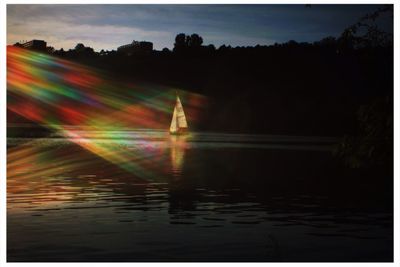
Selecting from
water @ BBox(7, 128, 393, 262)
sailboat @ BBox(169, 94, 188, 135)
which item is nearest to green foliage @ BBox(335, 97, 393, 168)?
water @ BBox(7, 128, 393, 262)

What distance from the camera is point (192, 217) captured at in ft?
74.1

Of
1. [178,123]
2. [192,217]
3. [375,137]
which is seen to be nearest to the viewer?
[375,137]

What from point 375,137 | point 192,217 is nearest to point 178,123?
point 192,217

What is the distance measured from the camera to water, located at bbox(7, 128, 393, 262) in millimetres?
16641

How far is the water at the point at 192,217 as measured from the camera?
1664cm

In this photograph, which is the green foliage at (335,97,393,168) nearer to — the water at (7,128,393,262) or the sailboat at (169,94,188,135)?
the water at (7,128,393,262)

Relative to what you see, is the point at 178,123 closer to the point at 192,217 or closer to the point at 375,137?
the point at 192,217

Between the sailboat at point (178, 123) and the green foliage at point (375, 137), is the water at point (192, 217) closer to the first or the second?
the green foliage at point (375, 137)

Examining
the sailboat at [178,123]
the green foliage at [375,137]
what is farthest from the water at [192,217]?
the sailboat at [178,123]

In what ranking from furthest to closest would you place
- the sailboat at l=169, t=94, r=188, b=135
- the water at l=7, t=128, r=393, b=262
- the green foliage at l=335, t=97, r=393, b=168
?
the sailboat at l=169, t=94, r=188, b=135, the water at l=7, t=128, r=393, b=262, the green foliage at l=335, t=97, r=393, b=168

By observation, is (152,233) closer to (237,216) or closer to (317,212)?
(237,216)
